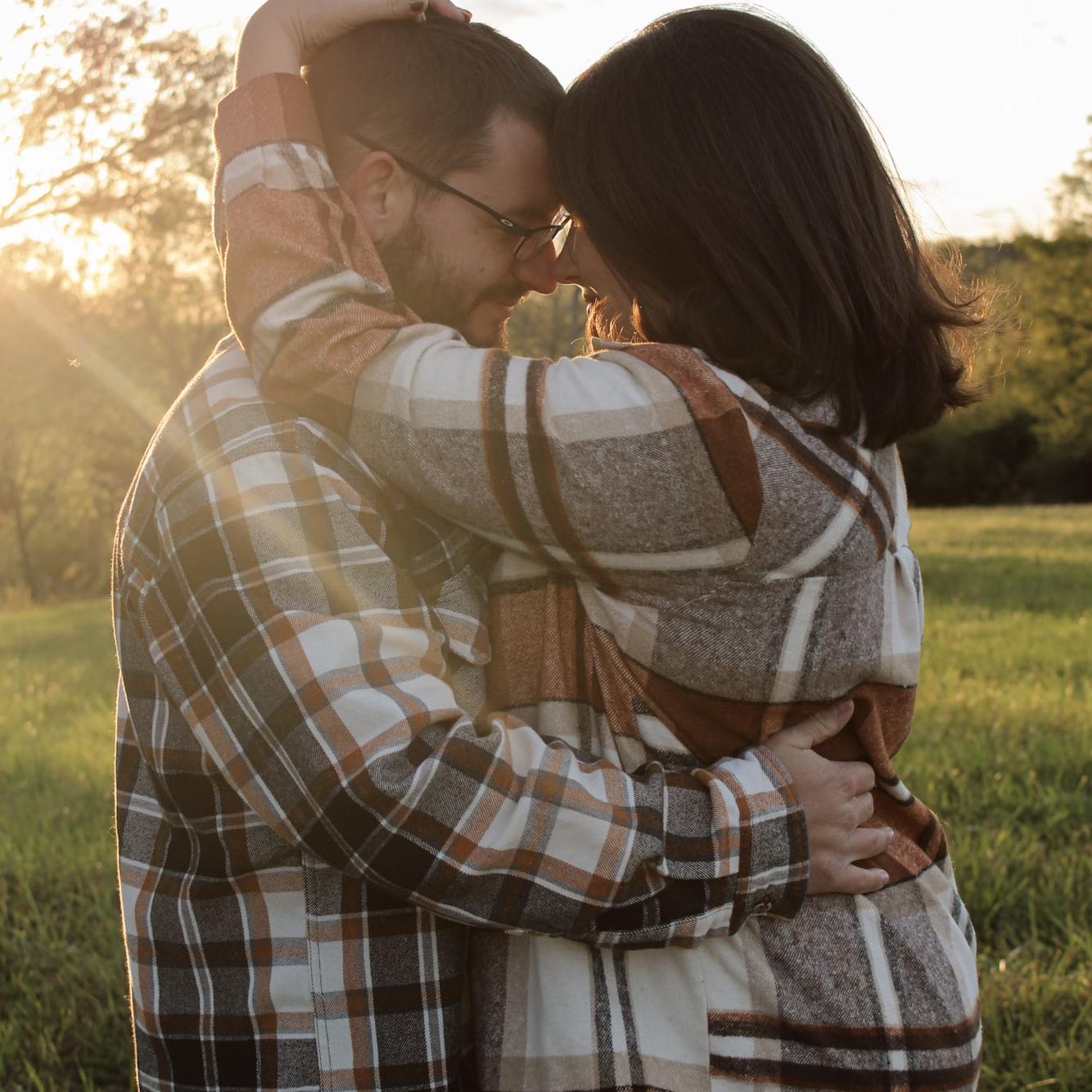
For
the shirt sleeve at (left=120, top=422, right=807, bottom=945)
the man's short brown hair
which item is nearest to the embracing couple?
the shirt sleeve at (left=120, top=422, right=807, bottom=945)

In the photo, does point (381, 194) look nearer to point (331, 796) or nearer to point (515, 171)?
point (515, 171)

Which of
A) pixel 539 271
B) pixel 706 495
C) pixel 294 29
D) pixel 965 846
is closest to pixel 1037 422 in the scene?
pixel 965 846

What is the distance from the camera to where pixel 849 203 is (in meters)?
1.64

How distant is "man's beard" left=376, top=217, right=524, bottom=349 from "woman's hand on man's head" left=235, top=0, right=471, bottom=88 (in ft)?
1.01

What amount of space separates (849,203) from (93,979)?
3116 mm

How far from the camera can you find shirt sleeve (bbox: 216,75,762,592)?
1.43 metres

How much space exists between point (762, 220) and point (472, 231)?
1.78ft

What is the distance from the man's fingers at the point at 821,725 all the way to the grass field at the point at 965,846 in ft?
5.74

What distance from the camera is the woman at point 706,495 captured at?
4.75 ft

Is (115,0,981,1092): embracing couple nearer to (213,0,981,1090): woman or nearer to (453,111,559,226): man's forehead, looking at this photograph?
(213,0,981,1090): woman

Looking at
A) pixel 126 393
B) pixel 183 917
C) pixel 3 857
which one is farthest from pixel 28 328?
pixel 183 917

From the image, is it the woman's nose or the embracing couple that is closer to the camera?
the embracing couple

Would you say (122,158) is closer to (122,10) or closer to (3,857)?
(122,10)

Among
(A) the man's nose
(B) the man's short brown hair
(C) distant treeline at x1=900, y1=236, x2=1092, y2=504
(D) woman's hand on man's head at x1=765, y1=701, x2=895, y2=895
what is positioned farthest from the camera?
(C) distant treeline at x1=900, y1=236, x2=1092, y2=504
